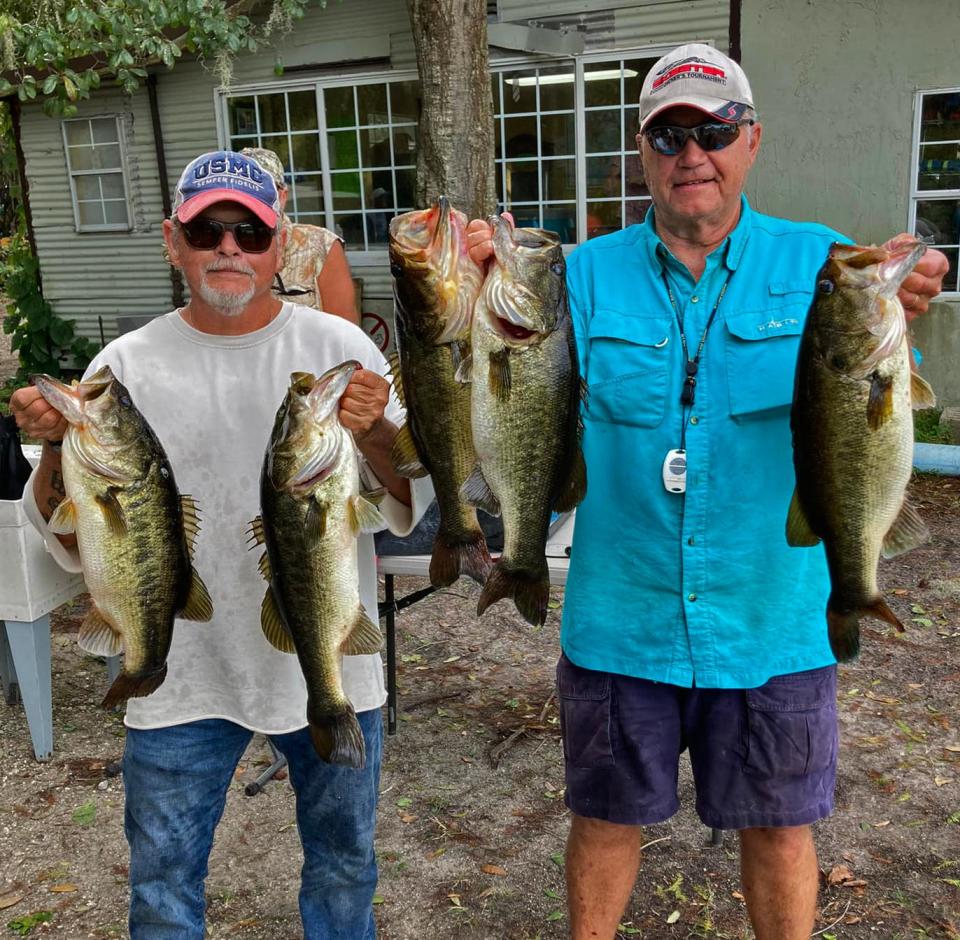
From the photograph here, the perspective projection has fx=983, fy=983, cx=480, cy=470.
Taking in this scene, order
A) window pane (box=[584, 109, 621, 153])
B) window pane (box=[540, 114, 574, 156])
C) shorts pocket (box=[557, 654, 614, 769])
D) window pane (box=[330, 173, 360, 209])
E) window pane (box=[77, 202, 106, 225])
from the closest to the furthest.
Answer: shorts pocket (box=[557, 654, 614, 769]) → window pane (box=[584, 109, 621, 153]) → window pane (box=[540, 114, 574, 156]) → window pane (box=[330, 173, 360, 209]) → window pane (box=[77, 202, 106, 225])

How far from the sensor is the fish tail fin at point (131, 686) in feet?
8.40

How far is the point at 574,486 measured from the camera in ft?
8.39

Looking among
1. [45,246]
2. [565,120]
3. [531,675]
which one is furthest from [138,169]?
[531,675]

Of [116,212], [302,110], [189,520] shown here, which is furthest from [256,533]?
[116,212]

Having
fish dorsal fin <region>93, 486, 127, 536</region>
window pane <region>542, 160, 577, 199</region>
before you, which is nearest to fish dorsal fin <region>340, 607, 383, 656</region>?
fish dorsal fin <region>93, 486, 127, 536</region>

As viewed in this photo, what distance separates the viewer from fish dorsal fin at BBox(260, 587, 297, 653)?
2.60m

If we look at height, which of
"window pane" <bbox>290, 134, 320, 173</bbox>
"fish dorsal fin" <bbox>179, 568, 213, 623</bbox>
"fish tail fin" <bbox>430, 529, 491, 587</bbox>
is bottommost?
"fish dorsal fin" <bbox>179, 568, 213, 623</bbox>

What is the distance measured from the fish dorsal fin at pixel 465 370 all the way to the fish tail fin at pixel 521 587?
523 mm

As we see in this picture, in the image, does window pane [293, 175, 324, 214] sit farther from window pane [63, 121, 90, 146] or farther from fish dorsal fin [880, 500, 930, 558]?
fish dorsal fin [880, 500, 930, 558]

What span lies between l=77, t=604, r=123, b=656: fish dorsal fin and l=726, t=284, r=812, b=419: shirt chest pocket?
1.79 metres

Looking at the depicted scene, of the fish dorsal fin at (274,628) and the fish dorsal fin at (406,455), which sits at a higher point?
the fish dorsal fin at (406,455)

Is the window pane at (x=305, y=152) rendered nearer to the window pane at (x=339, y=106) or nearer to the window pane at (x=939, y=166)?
the window pane at (x=339, y=106)

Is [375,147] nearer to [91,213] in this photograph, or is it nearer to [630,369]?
[91,213]

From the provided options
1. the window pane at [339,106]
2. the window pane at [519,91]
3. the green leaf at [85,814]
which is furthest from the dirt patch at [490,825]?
the window pane at [339,106]
